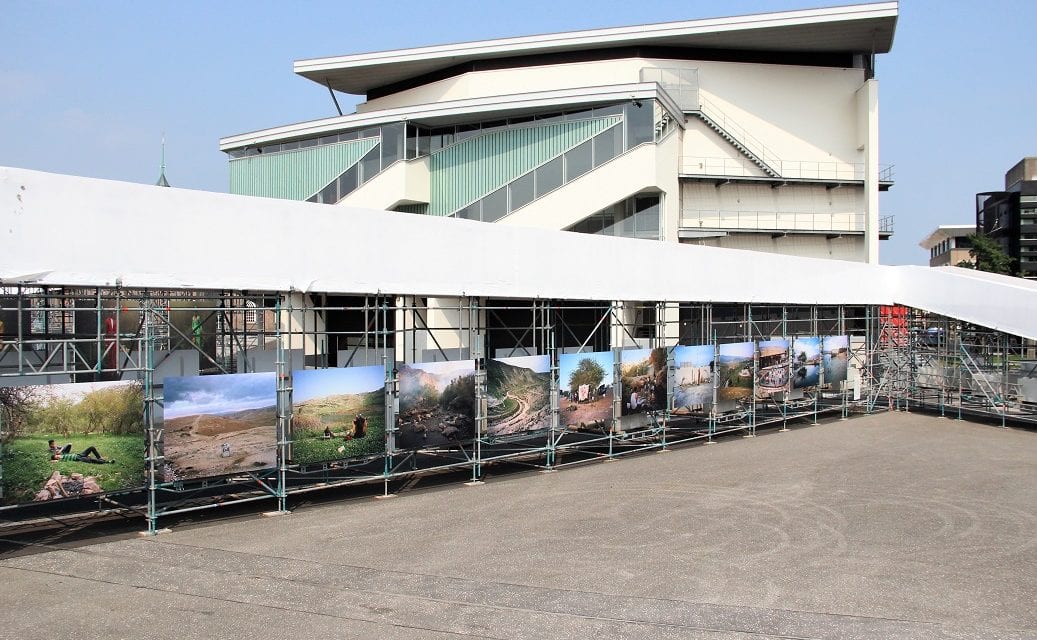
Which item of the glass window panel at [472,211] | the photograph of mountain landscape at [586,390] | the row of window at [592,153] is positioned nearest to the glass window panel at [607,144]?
the row of window at [592,153]

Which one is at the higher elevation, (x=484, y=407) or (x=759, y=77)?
(x=759, y=77)

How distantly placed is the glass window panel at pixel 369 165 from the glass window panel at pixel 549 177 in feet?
24.5

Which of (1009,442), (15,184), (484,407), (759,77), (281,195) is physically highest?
(759,77)

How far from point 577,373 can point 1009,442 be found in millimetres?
11837

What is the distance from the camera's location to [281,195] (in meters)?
33.0

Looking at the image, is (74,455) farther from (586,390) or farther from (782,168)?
(782,168)

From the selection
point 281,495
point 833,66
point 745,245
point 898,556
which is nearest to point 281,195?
point 745,245

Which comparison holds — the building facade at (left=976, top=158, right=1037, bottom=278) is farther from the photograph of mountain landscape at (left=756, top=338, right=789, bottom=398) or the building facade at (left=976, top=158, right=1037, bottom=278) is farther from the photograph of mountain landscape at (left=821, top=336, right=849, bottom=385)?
the photograph of mountain landscape at (left=756, top=338, right=789, bottom=398)

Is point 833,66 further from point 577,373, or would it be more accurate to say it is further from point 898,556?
point 898,556

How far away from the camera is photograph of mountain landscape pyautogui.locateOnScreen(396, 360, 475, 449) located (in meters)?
13.5

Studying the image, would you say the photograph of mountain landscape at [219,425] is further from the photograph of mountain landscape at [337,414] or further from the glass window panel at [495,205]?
the glass window panel at [495,205]

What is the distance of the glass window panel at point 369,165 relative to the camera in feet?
100

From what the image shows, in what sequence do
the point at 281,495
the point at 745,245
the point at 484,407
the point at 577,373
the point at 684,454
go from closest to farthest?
the point at 281,495 → the point at 484,407 → the point at 577,373 → the point at 684,454 → the point at 745,245

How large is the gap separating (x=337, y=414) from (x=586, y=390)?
18.9ft
